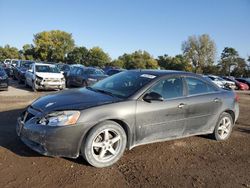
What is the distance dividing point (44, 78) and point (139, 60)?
5964 cm

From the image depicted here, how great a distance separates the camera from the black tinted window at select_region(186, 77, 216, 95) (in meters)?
6.25

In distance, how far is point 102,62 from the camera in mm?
74750

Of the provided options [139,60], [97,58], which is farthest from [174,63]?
[97,58]

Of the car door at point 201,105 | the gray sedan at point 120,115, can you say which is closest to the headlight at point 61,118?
the gray sedan at point 120,115

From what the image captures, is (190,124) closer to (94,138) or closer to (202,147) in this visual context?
(202,147)

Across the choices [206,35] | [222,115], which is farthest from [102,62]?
[222,115]

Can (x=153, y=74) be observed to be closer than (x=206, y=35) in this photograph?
Yes

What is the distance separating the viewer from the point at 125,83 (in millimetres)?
5930

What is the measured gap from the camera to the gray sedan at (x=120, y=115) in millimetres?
4703

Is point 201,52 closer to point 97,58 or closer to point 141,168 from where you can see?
point 97,58

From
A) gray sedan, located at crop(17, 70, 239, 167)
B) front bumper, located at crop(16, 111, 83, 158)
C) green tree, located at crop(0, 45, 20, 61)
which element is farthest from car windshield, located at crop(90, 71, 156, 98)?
green tree, located at crop(0, 45, 20, 61)

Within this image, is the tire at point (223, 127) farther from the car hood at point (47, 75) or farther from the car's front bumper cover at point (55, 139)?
the car hood at point (47, 75)

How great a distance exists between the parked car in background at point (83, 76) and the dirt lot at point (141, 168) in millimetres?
12700

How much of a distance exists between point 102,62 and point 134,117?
70.2 metres
